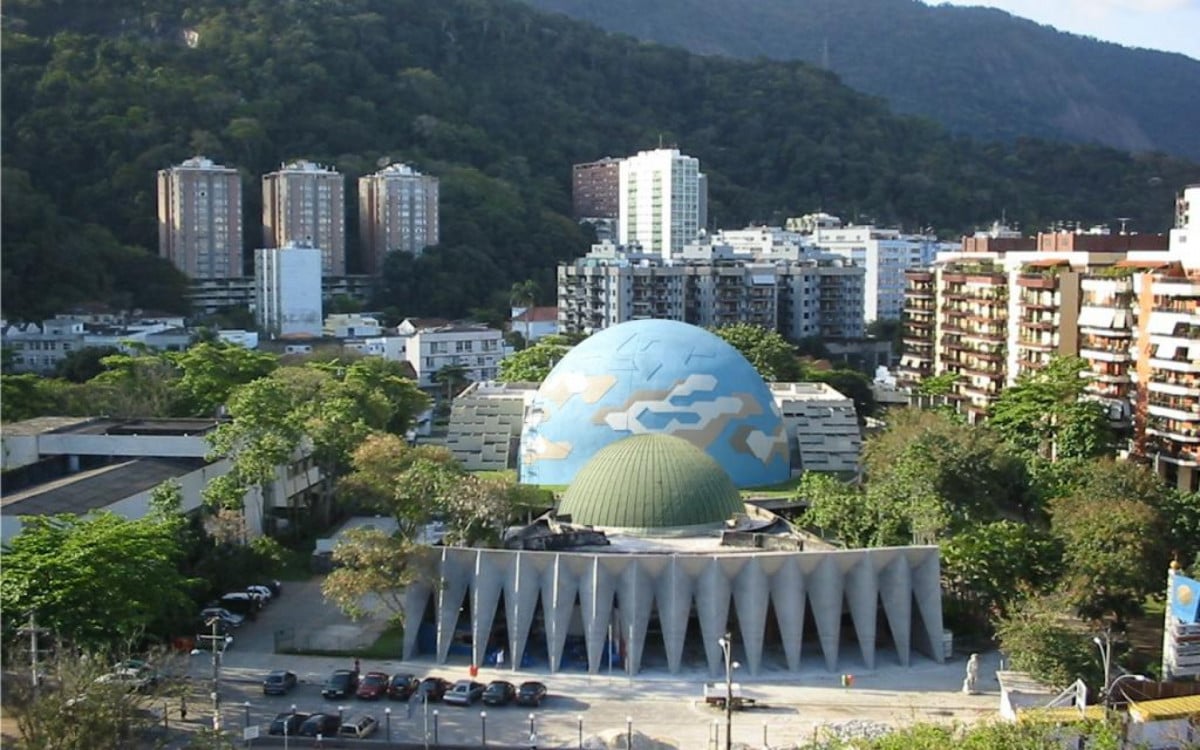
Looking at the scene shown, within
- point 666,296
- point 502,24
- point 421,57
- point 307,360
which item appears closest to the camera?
point 307,360

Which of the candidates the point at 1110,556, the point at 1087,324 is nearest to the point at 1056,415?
the point at 1087,324

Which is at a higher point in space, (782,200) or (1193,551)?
(782,200)

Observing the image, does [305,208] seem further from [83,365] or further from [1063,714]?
[1063,714]

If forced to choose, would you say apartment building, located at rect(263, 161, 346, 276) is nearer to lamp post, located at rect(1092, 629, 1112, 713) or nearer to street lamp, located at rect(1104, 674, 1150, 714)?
lamp post, located at rect(1092, 629, 1112, 713)

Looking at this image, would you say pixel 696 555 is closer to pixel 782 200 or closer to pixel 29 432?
pixel 29 432

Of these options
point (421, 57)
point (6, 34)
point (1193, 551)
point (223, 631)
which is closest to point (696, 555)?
point (223, 631)

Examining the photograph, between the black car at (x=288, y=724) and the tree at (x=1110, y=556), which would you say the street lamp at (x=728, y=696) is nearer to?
the black car at (x=288, y=724)
